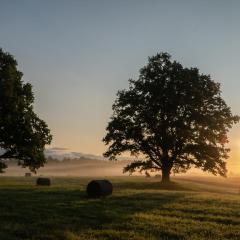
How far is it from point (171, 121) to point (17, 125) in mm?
21009

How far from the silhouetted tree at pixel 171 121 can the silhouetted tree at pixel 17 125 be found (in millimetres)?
14451

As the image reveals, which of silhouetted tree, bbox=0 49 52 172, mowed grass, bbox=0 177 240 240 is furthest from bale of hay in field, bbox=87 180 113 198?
silhouetted tree, bbox=0 49 52 172

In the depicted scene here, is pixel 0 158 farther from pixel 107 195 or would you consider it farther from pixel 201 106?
pixel 201 106

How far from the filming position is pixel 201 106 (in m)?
59.7

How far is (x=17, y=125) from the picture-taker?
47.2m

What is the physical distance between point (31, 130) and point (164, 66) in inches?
864

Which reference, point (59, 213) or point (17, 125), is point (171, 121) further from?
point (59, 213)

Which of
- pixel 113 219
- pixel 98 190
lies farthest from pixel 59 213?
pixel 98 190

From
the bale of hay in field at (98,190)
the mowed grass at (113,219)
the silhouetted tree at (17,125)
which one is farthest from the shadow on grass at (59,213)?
the silhouetted tree at (17,125)

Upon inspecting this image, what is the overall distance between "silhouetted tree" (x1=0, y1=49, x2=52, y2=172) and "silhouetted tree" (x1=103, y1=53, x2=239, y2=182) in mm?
14451

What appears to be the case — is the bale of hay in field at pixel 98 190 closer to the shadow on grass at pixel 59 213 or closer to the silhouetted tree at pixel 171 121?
the shadow on grass at pixel 59 213

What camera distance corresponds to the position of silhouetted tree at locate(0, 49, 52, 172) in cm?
4700

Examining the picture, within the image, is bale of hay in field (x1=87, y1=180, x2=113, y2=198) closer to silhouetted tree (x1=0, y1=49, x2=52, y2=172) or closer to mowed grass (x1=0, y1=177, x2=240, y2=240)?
mowed grass (x1=0, y1=177, x2=240, y2=240)

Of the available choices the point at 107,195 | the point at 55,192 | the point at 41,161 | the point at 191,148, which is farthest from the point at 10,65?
the point at 191,148
